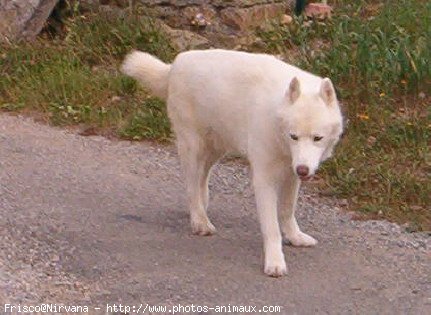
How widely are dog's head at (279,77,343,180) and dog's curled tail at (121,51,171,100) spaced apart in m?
1.11

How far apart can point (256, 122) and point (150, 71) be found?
1.00m

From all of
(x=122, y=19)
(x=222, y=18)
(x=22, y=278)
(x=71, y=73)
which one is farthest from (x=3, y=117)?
(x=22, y=278)

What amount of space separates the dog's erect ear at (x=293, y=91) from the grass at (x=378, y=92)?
139 centimetres

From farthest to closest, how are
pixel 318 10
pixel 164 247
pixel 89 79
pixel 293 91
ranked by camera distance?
pixel 318 10 → pixel 89 79 → pixel 164 247 → pixel 293 91

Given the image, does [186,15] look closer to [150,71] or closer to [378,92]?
[378,92]

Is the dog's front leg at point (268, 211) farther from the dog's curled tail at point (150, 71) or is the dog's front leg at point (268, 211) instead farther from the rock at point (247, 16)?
the rock at point (247, 16)

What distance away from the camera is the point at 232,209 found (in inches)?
260

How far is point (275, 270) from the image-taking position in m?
5.45

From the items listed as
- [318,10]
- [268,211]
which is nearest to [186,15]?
[318,10]

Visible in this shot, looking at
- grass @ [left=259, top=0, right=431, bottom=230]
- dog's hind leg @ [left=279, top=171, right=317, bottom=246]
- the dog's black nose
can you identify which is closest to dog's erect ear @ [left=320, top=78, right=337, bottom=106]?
the dog's black nose

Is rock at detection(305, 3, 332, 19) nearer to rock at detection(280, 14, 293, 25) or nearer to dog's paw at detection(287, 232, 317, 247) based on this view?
rock at detection(280, 14, 293, 25)

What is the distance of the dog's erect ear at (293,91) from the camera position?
5297mm

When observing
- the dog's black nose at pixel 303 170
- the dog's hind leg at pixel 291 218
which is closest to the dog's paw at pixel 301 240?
the dog's hind leg at pixel 291 218

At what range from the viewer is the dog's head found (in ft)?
17.1
